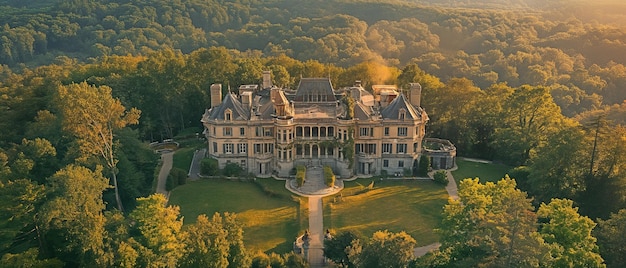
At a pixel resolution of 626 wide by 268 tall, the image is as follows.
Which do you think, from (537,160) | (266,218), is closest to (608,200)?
(537,160)

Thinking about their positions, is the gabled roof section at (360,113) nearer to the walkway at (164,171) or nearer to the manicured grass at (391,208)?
the manicured grass at (391,208)

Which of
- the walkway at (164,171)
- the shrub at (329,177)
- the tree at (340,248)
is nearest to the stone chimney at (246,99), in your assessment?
the walkway at (164,171)

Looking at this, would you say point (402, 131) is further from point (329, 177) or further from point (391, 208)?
point (391, 208)

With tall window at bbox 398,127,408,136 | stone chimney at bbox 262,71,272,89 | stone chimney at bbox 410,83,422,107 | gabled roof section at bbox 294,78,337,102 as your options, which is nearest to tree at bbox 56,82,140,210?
stone chimney at bbox 262,71,272,89

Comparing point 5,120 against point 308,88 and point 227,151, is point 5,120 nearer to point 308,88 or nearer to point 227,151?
point 227,151

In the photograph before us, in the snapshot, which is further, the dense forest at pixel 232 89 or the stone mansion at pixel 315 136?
the stone mansion at pixel 315 136

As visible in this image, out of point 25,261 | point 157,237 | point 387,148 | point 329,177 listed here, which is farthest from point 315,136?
point 25,261

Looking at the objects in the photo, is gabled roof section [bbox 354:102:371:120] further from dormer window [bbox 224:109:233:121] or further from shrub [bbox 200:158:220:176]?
shrub [bbox 200:158:220:176]
